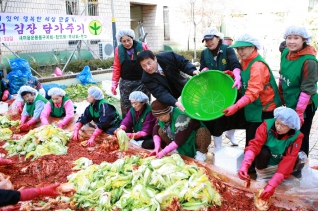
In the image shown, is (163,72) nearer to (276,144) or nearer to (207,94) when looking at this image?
(207,94)

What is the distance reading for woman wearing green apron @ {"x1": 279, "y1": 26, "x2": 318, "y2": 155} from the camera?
275 centimetres

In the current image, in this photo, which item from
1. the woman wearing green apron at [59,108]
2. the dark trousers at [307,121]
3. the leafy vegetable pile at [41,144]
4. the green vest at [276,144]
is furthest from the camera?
the woman wearing green apron at [59,108]

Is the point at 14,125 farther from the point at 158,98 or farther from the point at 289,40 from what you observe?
the point at 289,40

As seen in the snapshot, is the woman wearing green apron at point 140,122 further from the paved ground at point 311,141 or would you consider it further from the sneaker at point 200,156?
the paved ground at point 311,141

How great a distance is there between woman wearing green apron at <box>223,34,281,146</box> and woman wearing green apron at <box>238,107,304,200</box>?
321 mm

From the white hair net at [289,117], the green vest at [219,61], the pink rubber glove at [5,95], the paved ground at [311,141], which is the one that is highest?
the green vest at [219,61]

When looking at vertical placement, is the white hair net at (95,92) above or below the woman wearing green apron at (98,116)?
above

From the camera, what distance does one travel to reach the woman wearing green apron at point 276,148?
2.51m

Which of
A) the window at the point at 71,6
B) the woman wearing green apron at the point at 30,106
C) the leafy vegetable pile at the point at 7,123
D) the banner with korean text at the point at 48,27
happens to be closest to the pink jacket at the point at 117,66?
the woman wearing green apron at the point at 30,106

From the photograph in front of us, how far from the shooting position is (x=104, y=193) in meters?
2.63

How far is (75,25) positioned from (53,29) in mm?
783

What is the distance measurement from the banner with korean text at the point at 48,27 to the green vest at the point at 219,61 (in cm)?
633

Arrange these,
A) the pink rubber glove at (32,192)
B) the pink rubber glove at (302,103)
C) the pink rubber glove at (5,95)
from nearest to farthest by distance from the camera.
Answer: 1. the pink rubber glove at (32,192)
2. the pink rubber glove at (302,103)
3. the pink rubber glove at (5,95)

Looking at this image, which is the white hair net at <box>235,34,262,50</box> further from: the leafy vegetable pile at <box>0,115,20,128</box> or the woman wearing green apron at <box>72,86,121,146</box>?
the leafy vegetable pile at <box>0,115,20,128</box>
